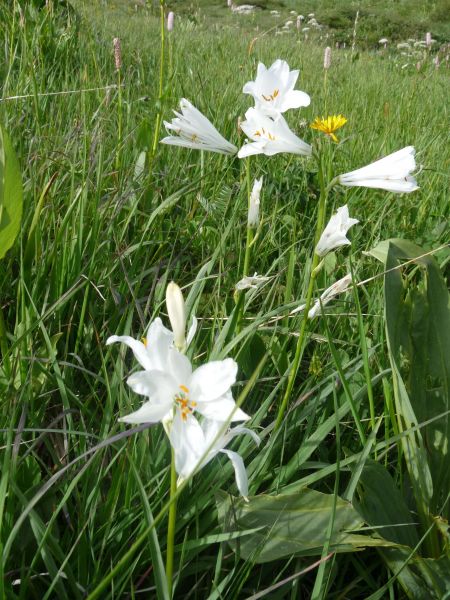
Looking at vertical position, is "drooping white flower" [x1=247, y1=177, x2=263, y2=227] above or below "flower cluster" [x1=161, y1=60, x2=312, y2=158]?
below

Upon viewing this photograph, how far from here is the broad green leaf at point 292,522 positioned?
0.75 m

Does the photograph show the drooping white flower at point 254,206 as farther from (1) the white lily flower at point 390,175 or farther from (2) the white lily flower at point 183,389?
(2) the white lily flower at point 183,389

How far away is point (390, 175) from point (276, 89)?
0.20 metres

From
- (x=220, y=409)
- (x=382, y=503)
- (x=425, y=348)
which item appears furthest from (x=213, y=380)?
(x=425, y=348)

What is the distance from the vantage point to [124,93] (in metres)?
2.35

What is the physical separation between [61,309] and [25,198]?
32cm

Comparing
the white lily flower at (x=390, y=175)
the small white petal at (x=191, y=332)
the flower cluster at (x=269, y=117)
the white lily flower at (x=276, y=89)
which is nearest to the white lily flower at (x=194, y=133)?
the flower cluster at (x=269, y=117)

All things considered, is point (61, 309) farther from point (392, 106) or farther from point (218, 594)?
point (392, 106)

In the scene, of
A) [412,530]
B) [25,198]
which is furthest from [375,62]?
[412,530]

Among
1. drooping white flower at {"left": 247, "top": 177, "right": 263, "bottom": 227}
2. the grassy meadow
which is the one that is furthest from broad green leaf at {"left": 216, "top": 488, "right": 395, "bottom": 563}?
drooping white flower at {"left": 247, "top": 177, "right": 263, "bottom": 227}

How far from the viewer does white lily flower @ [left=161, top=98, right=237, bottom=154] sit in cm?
96

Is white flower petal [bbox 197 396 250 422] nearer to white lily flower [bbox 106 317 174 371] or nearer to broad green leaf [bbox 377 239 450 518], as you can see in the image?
white lily flower [bbox 106 317 174 371]

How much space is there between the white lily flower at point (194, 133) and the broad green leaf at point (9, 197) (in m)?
0.23

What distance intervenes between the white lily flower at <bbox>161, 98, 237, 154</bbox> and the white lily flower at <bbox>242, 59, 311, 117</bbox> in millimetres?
117
